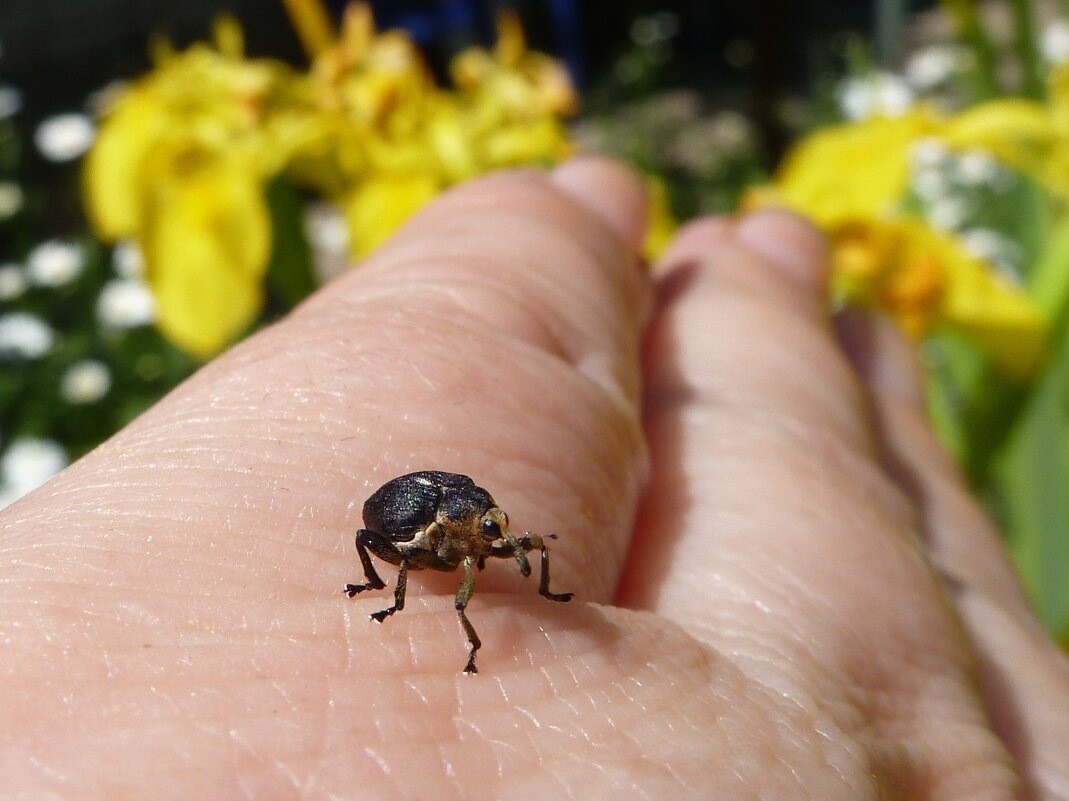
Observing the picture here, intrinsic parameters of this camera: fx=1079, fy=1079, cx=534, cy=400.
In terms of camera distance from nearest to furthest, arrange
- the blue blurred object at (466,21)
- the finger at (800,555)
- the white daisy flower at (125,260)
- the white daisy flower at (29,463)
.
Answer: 1. the finger at (800,555)
2. the white daisy flower at (29,463)
3. the blue blurred object at (466,21)
4. the white daisy flower at (125,260)

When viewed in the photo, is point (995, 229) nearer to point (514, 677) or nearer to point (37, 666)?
point (514, 677)

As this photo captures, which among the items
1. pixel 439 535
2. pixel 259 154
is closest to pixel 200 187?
pixel 259 154

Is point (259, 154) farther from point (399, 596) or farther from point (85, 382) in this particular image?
point (85, 382)

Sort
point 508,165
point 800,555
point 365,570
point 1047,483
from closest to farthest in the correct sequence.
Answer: point 365,570 < point 800,555 < point 1047,483 < point 508,165

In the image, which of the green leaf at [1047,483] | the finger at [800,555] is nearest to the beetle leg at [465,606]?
the finger at [800,555]

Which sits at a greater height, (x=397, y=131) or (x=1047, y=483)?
(x=397, y=131)

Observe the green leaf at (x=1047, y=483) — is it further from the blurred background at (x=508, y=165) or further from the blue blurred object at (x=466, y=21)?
the blue blurred object at (x=466, y=21)

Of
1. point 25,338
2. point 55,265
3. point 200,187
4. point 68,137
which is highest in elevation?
point 200,187
